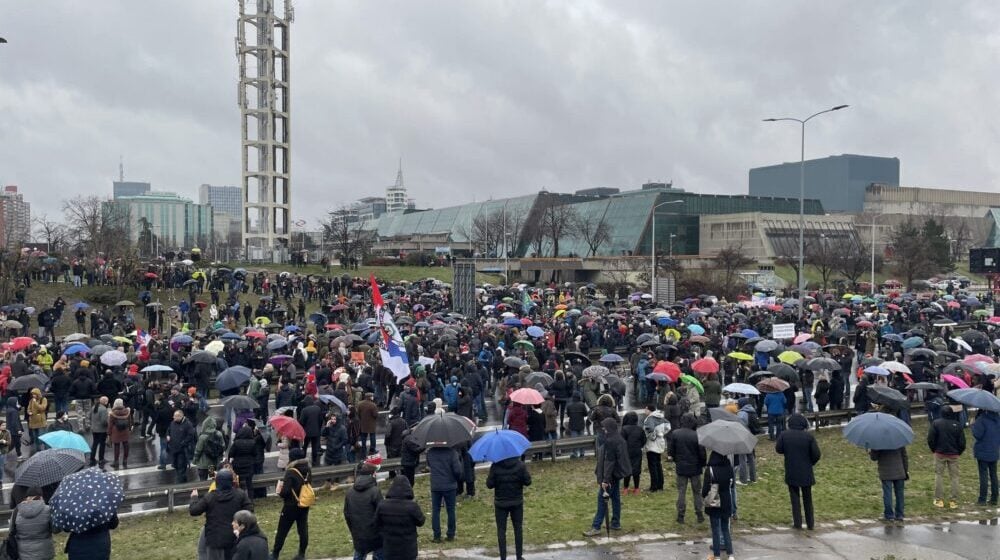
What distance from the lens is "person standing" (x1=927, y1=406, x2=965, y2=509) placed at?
12469 mm

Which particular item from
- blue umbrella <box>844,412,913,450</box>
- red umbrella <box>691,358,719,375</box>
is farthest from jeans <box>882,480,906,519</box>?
red umbrella <box>691,358,719,375</box>

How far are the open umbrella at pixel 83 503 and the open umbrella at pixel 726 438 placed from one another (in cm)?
662

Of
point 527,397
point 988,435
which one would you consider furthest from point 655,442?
point 988,435

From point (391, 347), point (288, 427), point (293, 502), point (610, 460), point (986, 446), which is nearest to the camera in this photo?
Answer: point (293, 502)

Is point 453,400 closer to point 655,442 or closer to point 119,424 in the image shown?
point 655,442

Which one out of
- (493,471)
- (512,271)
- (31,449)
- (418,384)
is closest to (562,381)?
(418,384)

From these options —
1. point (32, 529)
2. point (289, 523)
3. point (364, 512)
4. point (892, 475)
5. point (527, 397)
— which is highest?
point (527, 397)

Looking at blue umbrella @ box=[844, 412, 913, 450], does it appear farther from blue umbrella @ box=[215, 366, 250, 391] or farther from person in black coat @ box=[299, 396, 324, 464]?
blue umbrella @ box=[215, 366, 250, 391]

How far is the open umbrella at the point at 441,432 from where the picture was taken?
1099 cm

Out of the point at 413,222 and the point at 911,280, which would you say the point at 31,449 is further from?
the point at 413,222

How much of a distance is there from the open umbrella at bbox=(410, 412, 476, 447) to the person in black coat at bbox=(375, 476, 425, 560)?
7.15 ft

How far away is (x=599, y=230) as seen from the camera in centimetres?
9088

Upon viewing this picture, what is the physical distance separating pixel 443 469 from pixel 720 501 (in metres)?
3.49

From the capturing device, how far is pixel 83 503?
796 cm
